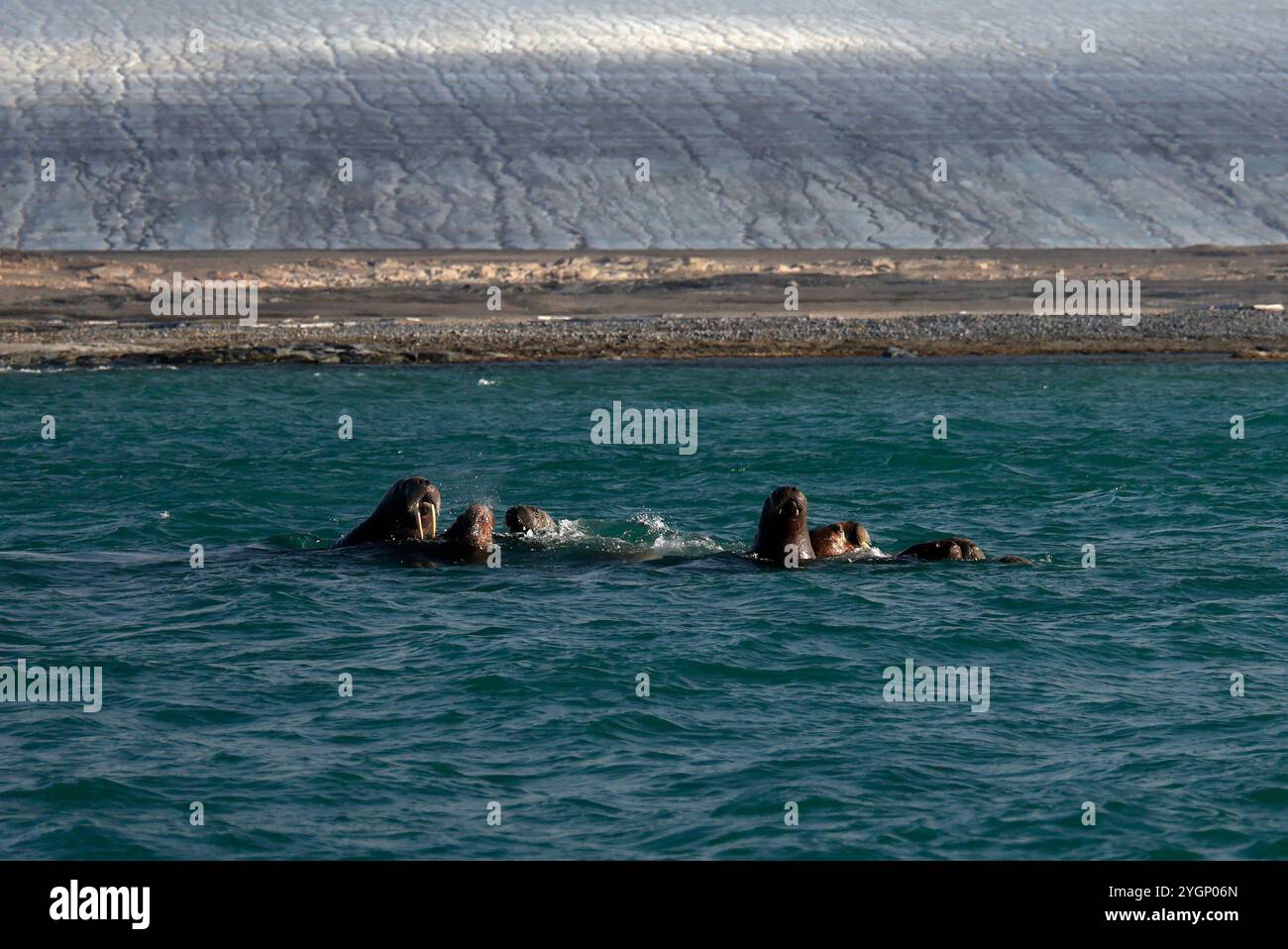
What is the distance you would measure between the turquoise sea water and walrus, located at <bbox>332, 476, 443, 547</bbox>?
65 centimetres

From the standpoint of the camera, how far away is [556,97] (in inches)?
2987

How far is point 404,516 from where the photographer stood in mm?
18859

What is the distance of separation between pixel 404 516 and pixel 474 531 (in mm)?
848

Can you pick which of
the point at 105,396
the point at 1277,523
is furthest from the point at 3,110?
the point at 1277,523

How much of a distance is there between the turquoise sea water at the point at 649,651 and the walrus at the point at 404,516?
0.65m

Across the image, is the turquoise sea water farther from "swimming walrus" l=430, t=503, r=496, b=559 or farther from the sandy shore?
the sandy shore

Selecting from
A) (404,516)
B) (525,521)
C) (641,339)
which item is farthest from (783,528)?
(641,339)

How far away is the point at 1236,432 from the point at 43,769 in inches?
862

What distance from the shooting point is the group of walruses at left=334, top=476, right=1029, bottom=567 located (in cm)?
1830

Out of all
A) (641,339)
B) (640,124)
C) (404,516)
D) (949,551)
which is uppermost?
(640,124)

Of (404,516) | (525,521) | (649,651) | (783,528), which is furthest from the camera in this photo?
(525,521)

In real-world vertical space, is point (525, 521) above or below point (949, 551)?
above

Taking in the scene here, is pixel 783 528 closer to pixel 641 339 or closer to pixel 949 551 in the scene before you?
pixel 949 551

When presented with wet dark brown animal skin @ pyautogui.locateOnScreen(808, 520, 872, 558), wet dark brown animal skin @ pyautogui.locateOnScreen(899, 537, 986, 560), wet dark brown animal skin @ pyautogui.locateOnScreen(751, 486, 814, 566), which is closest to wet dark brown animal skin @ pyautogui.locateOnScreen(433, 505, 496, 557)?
wet dark brown animal skin @ pyautogui.locateOnScreen(751, 486, 814, 566)
